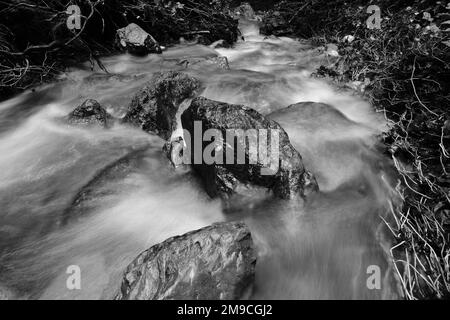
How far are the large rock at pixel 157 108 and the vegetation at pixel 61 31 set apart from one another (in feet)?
7.00

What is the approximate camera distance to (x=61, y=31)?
5.64m

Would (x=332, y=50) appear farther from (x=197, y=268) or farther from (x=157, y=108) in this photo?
(x=197, y=268)

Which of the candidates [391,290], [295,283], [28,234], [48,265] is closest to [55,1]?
[28,234]

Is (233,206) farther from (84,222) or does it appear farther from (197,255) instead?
(84,222)

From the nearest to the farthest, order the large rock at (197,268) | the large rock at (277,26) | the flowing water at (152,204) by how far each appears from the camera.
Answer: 1. the large rock at (197,268)
2. the flowing water at (152,204)
3. the large rock at (277,26)

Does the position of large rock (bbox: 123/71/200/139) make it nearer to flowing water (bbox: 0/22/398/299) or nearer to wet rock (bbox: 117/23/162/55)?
flowing water (bbox: 0/22/398/299)

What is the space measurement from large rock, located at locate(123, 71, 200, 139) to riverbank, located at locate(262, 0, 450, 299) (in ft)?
9.04

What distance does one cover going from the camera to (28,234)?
2.85 metres

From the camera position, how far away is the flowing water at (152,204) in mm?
2502

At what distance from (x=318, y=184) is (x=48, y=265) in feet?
8.52

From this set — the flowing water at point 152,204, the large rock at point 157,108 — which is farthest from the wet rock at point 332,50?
the large rock at point 157,108

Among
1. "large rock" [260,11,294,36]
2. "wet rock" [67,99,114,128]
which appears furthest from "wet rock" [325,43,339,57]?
"wet rock" [67,99,114,128]

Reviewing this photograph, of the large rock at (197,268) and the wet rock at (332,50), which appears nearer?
the large rock at (197,268)

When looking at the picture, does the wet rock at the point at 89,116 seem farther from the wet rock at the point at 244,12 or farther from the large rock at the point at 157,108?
the wet rock at the point at 244,12
